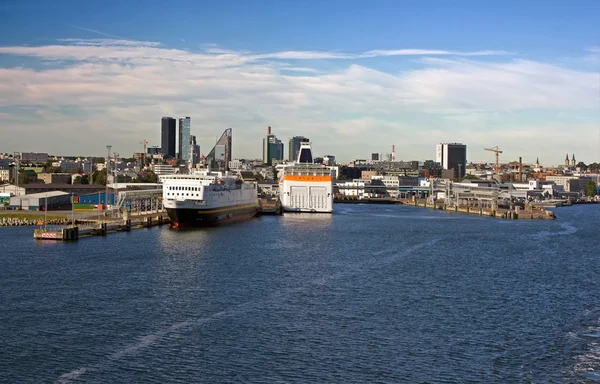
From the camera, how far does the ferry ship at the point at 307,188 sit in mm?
58781

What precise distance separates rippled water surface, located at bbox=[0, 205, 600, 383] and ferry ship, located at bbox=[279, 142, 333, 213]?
25.5 metres

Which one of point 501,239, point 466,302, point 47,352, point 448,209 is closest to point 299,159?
point 448,209

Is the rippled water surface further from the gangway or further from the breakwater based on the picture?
the breakwater

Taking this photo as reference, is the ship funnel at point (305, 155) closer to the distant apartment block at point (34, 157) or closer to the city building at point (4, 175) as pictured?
the city building at point (4, 175)

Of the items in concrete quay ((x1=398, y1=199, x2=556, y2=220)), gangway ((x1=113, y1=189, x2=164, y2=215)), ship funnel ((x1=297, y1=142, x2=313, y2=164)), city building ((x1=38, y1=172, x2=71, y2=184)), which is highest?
ship funnel ((x1=297, y1=142, x2=313, y2=164))

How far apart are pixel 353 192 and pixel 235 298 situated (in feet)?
278

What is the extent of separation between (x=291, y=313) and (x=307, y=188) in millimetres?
40724

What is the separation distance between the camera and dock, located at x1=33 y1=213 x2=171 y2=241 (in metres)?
33.0

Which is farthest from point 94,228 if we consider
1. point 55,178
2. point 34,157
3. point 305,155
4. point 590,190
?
point 34,157

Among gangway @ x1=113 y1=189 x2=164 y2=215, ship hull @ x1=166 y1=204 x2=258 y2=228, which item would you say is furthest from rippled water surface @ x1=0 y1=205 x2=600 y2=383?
gangway @ x1=113 y1=189 x2=164 y2=215

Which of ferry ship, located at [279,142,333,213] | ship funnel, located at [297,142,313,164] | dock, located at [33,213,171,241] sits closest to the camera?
dock, located at [33,213,171,241]

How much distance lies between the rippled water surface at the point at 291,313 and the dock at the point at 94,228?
44.0 inches

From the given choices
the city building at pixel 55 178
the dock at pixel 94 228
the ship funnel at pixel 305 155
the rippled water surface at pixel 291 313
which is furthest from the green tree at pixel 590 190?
the rippled water surface at pixel 291 313

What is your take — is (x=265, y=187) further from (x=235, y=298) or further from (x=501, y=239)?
(x=235, y=298)
